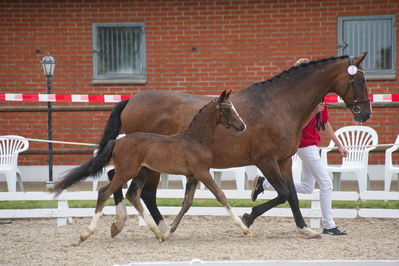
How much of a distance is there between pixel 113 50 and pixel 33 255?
7890 millimetres

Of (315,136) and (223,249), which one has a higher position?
(315,136)

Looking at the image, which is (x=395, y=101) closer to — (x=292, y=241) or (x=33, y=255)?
(x=292, y=241)

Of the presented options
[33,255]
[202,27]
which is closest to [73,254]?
[33,255]

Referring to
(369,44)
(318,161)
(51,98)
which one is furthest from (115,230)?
(369,44)

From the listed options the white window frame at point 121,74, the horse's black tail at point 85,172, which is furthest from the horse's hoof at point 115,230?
the white window frame at point 121,74

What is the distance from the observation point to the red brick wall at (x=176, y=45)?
543 inches

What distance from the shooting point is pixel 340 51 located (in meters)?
13.8

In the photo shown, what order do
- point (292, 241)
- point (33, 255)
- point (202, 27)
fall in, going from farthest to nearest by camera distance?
1. point (202, 27)
2. point (292, 241)
3. point (33, 255)

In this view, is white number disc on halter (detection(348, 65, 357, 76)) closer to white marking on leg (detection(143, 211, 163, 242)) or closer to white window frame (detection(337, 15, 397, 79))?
white marking on leg (detection(143, 211, 163, 242))

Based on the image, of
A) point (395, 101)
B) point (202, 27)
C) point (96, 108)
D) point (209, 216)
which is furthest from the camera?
point (202, 27)

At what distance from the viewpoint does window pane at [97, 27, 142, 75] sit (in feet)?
46.8

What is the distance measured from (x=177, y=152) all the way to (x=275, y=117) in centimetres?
117

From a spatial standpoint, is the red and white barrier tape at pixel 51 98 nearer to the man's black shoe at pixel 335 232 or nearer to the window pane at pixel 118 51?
the window pane at pixel 118 51

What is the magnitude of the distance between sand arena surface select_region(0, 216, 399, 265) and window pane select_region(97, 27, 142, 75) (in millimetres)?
5136
